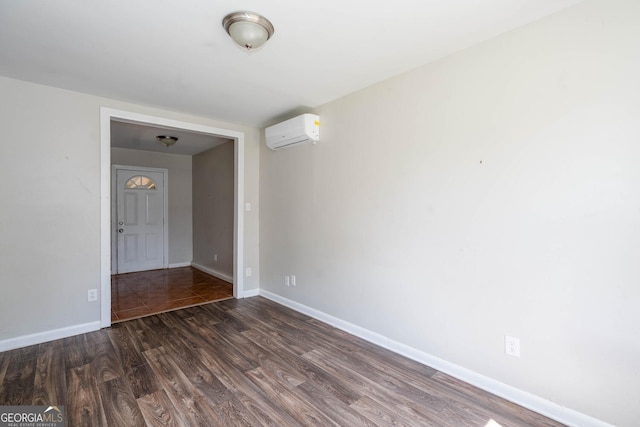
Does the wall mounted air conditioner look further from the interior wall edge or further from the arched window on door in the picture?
the arched window on door

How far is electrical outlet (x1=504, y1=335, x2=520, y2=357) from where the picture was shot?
6.13 feet

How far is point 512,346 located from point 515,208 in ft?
2.89

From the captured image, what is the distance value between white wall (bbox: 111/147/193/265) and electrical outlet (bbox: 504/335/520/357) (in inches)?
231

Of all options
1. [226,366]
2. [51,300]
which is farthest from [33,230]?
[226,366]

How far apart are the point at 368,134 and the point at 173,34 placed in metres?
1.67

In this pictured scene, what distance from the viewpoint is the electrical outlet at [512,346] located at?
1.87 metres

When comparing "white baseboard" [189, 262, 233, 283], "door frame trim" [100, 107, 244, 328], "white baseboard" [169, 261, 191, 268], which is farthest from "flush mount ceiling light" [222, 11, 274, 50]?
"white baseboard" [169, 261, 191, 268]

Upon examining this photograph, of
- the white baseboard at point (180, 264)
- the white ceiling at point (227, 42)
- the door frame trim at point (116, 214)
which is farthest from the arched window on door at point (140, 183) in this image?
the white ceiling at point (227, 42)

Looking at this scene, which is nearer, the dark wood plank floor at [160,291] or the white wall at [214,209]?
the dark wood plank floor at [160,291]

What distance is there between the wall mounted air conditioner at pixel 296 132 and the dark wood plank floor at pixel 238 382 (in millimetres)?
2016

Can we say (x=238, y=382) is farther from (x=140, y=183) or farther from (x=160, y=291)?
(x=140, y=183)

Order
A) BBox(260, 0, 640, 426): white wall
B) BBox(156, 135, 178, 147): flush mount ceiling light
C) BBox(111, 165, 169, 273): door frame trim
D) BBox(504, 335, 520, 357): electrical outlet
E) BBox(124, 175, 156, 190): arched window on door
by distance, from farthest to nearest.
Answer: BBox(124, 175, 156, 190): arched window on door, BBox(111, 165, 169, 273): door frame trim, BBox(156, 135, 178, 147): flush mount ceiling light, BBox(504, 335, 520, 357): electrical outlet, BBox(260, 0, 640, 426): white wall

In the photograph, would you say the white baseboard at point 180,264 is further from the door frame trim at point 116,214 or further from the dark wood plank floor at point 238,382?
the dark wood plank floor at point 238,382

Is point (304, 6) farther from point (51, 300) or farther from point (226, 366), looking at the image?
point (51, 300)
